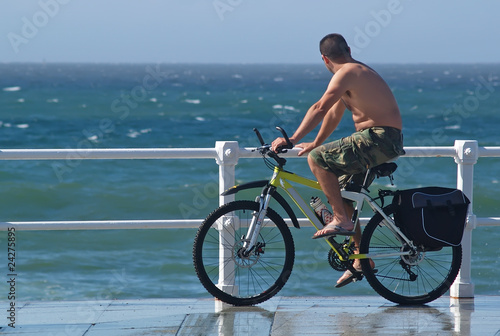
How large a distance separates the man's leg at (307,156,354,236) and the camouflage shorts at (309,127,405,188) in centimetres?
4

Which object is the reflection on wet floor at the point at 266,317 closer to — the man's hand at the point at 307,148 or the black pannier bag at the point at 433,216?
the black pannier bag at the point at 433,216

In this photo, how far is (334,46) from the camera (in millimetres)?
4781

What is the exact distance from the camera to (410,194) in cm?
490

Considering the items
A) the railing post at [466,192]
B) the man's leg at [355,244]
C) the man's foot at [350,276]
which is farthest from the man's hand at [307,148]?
the railing post at [466,192]

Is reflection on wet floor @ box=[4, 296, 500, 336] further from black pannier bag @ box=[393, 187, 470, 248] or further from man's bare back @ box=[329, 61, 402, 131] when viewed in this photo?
man's bare back @ box=[329, 61, 402, 131]

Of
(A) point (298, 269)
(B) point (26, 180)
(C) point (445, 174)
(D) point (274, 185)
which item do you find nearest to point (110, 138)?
(B) point (26, 180)

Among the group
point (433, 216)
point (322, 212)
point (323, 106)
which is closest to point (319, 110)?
point (323, 106)

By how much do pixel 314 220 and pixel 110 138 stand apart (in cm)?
3140

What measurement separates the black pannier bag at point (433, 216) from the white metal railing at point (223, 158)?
1.45 feet

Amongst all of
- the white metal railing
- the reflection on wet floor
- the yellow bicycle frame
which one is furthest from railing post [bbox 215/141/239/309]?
the yellow bicycle frame

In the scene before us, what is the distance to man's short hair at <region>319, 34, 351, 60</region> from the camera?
478 cm

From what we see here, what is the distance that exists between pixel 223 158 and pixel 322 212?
0.80m

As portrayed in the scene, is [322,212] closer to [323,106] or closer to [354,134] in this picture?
[354,134]

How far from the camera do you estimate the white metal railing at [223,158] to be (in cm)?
525
